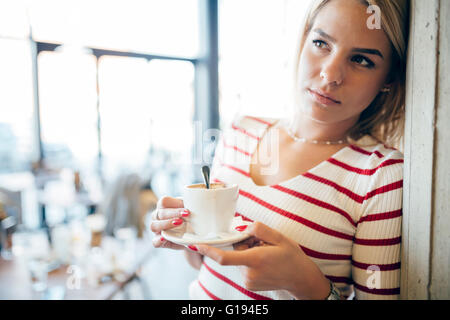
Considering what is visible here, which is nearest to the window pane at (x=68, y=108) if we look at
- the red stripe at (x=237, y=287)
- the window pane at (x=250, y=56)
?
the window pane at (x=250, y=56)

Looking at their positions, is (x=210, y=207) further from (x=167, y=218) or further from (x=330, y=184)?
(x=330, y=184)

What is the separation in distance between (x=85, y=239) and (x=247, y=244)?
1.34 meters

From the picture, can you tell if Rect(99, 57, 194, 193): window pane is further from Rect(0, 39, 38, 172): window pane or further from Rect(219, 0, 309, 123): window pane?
Rect(0, 39, 38, 172): window pane

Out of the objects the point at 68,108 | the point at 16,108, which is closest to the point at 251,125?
the point at 16,108

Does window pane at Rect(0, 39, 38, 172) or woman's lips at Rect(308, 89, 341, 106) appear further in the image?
window pane at Rect(0, 39, 38, 172)

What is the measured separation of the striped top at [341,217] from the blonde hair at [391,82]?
0.18 feet

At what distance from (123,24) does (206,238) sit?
4.84 m

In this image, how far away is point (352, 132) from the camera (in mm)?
992

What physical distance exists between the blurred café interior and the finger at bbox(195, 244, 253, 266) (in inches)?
44.8

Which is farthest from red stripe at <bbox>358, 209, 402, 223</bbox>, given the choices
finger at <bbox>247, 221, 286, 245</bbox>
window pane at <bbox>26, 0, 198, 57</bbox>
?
window pane at <bbox>26, 0, 198, 57</bbox>

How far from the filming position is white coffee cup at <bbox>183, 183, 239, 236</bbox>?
0.69 metres

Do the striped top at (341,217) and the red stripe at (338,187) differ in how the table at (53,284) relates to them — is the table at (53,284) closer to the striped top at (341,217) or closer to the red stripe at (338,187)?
the striped top at (341,217)

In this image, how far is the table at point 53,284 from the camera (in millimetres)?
1297

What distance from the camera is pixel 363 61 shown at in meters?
0.78
